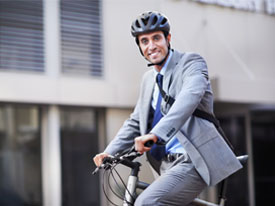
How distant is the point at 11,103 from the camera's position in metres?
9.64

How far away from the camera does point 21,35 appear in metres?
9.63

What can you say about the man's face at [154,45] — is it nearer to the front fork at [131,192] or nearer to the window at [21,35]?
the front fork at [131,192]

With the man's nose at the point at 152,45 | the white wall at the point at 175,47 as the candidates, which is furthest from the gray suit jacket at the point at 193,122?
the white wall at the point at 175,47

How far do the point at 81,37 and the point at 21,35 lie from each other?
1.17 meters

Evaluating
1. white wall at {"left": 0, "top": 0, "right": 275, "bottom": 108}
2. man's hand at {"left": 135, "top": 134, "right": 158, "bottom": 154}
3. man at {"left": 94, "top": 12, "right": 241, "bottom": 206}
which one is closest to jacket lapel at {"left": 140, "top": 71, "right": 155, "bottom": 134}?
man at {"left": 94, "top": 12, "right": 241, "bottom": 206}

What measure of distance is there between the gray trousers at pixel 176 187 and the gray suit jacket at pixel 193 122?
7 centimetres

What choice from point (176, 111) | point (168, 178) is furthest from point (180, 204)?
point (176, 111)

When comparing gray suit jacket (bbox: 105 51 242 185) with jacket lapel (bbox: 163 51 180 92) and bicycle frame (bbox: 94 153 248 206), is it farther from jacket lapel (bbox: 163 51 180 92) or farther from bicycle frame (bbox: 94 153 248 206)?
bicycle frame (bbox: 94 153 248 206)

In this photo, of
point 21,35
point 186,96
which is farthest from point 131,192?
point 21,35

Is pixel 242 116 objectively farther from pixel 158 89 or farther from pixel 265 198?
pixel 158 89

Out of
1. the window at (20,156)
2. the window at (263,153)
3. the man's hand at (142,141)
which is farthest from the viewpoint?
the window at (263,153)

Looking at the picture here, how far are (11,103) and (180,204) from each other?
6571 millimetres

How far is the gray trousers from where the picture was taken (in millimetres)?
3459

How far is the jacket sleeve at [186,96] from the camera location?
3309 mm
